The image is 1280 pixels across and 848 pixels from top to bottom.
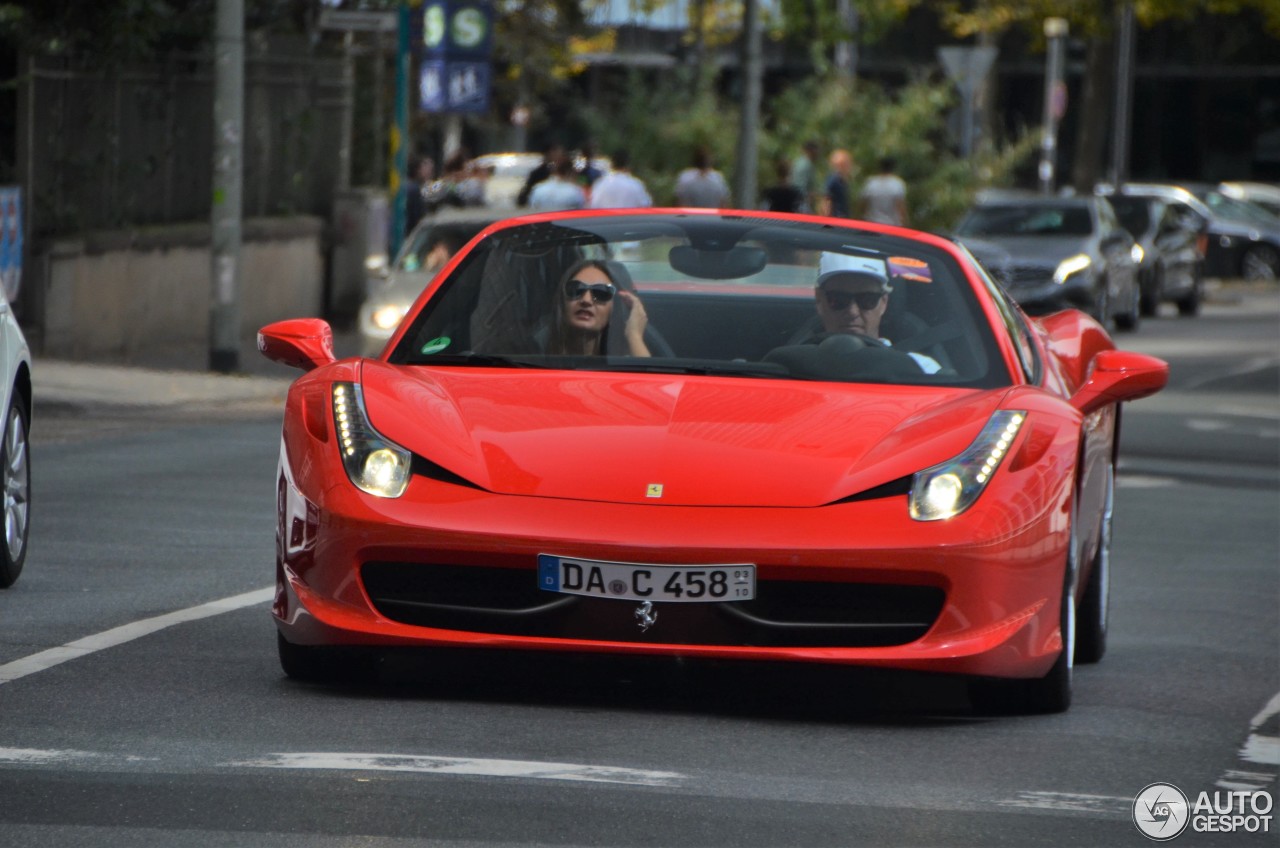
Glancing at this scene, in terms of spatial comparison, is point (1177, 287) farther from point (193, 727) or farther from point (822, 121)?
point (193, 727)

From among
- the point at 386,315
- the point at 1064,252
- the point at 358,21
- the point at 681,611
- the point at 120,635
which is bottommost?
the point at 1064,252

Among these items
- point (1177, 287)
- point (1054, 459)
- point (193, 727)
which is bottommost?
point (1177, 287)

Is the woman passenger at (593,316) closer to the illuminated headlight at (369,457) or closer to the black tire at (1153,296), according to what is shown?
the illuminated headlight at (369,457)

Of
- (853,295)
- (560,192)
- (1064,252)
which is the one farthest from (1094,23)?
(853,295)

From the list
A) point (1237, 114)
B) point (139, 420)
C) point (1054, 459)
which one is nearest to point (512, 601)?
point (1054, 459)

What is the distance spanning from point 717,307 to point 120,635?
194 centimetres

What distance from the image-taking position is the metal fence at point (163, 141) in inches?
811

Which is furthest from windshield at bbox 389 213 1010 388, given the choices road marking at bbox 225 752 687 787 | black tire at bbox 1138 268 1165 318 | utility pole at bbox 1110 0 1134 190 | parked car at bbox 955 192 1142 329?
utility pole at bbox 1110 0 1134 190

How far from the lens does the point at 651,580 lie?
6.21 meters

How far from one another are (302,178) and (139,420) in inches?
451

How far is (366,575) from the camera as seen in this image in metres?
6.42

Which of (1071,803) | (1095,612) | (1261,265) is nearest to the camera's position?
(1071,803)

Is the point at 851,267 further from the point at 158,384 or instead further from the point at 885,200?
the point at 885,200

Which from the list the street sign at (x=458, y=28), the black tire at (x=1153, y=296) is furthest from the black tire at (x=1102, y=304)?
the street sign at (x=458, y=28)
